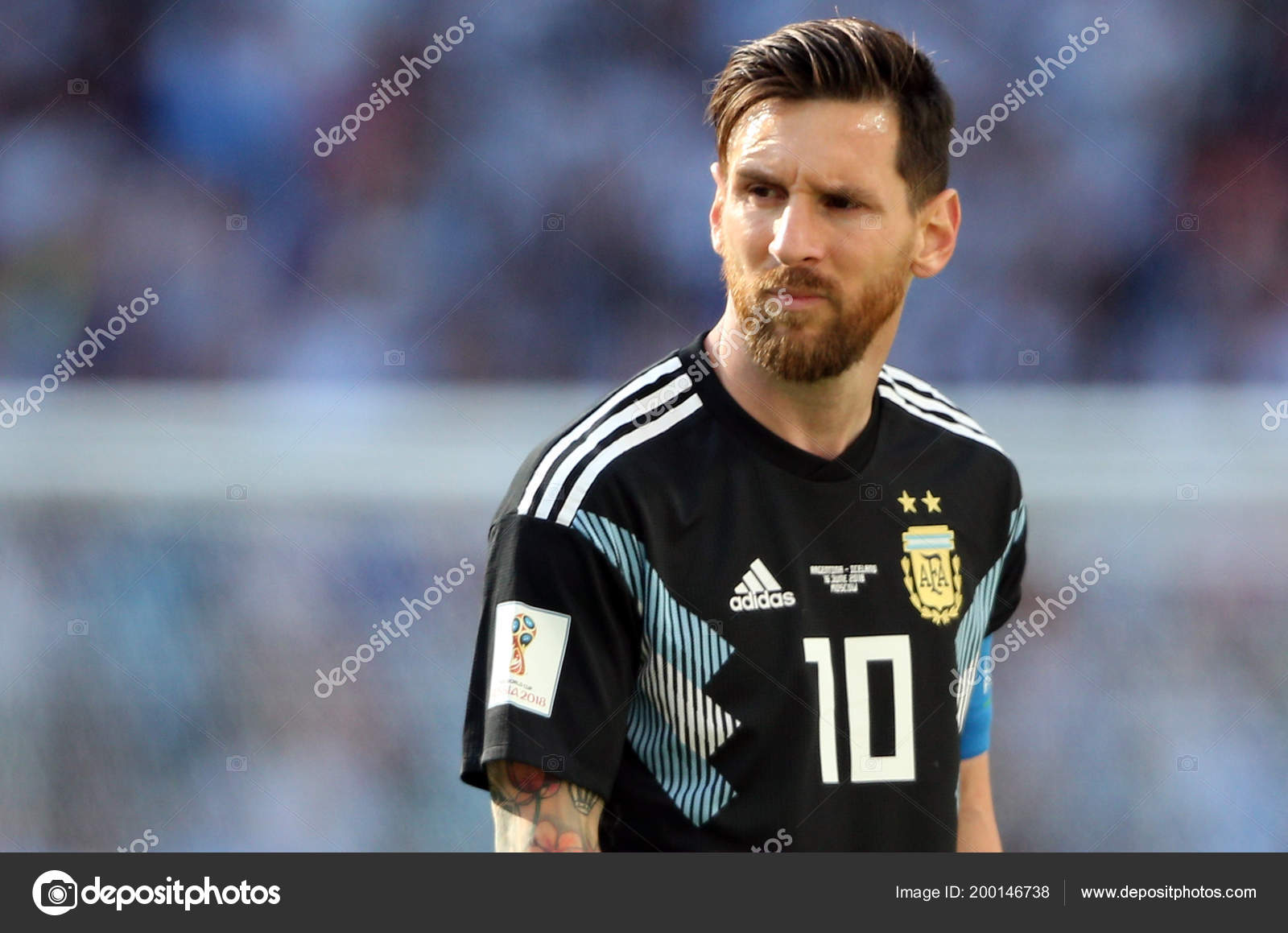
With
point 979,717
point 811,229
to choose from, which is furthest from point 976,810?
point 811,229

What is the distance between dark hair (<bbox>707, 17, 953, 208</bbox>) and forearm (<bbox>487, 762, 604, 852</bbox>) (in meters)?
1.02

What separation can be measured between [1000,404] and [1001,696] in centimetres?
102

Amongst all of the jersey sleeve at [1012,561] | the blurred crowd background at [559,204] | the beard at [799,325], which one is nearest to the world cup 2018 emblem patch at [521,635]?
the beard at [799,325]

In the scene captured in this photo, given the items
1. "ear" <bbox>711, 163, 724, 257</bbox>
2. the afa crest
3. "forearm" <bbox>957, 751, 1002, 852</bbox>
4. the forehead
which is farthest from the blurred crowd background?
the forehead

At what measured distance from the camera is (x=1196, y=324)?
4.82m

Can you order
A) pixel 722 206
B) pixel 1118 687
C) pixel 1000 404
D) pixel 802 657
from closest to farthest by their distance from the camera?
1. pixel 802 657
2. pixel 722 206
3. pixel 1118 687
4. pixel 1000 404

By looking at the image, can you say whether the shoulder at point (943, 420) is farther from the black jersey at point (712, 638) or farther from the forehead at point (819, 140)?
the forehead at point (819, 140)

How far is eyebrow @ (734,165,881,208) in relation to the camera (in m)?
2.05

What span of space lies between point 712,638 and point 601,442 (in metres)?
0.33

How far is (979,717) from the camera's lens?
2393 mm

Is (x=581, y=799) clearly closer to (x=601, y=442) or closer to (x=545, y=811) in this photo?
(x=545, y=811)
